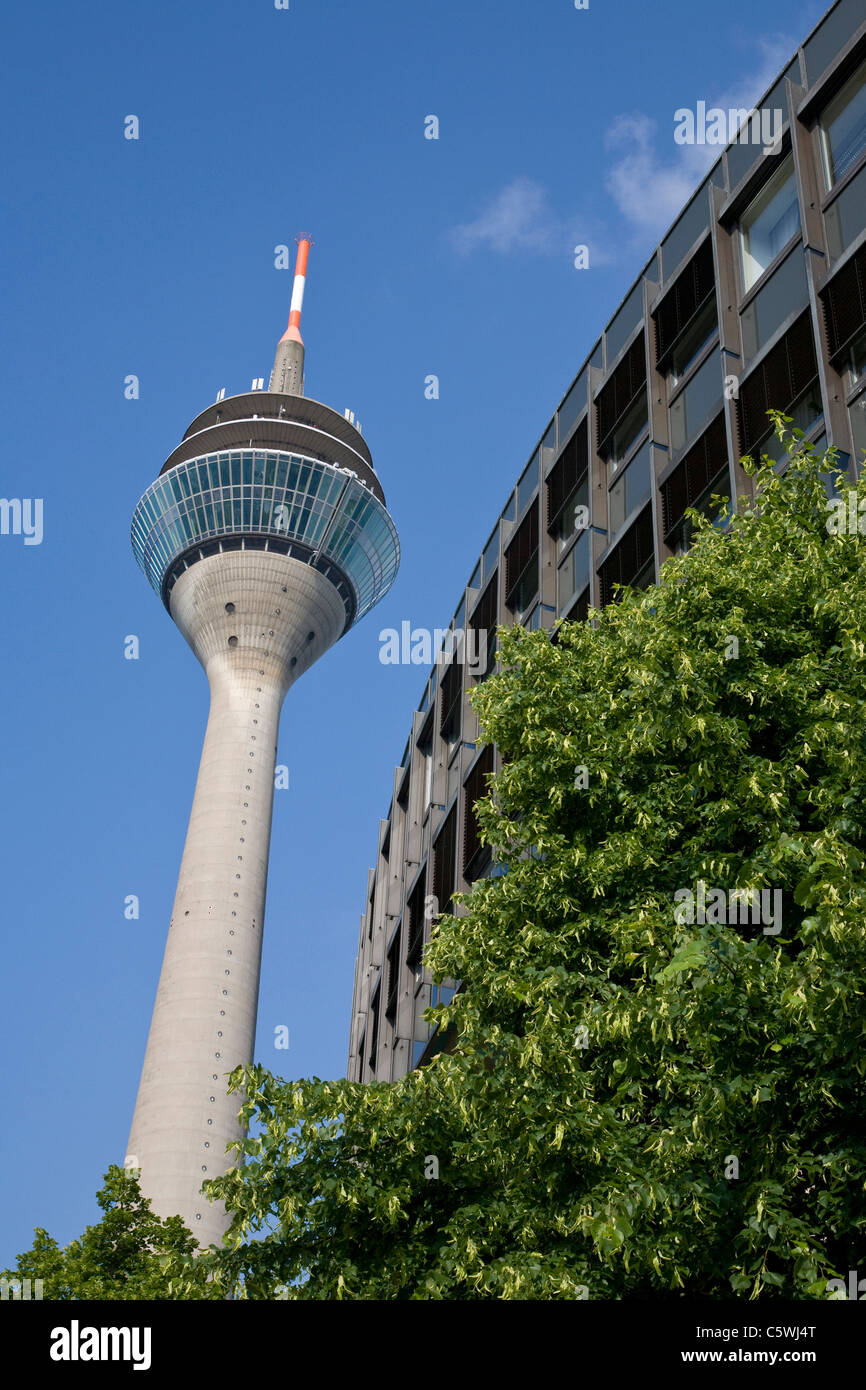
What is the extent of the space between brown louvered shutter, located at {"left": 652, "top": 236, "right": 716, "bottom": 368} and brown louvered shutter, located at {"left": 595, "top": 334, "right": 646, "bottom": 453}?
76 centimetres

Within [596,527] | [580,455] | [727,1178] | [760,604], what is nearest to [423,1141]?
[727,1178]

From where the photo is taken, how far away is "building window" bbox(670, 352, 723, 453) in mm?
26625

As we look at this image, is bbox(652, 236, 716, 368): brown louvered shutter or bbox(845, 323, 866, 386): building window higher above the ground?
bbox(652, 236, 716, 368): brown louvered shutter

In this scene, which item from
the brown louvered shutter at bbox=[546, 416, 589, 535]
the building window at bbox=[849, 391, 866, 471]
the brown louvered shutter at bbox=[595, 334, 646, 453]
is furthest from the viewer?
the brown louvered shutter at bbox=[546, 416, 589, 535]

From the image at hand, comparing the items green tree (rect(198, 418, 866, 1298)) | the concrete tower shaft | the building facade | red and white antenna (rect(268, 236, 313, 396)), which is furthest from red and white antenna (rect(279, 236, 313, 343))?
green tree (rect(198, 418, 866, 1298))

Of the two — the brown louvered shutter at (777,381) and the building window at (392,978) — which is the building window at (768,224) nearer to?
the brown louvered shutter at (777,381)

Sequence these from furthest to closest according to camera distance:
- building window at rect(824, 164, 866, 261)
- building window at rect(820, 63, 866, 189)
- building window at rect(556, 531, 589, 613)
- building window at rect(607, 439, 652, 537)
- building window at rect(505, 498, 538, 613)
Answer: building window at rect(505, 498, 538, 613), building window at rect(556, 531, 589, 613), building window at rect(607, 439, 652, 537), building window at rect(820, 63, 866, 189), building window at rect(824, 164, 866, 261)

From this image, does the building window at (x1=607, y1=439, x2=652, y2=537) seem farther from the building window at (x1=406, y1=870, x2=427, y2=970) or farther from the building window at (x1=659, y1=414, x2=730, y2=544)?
the building window at (x1=406, y1=870, x2=427, y2=970)

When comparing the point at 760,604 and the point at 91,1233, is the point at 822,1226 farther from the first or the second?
the point at 91,1233

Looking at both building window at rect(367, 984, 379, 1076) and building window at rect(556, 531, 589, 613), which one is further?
building window at rect(367, 984, 379, 1076)

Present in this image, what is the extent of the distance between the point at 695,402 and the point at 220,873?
5026 cm

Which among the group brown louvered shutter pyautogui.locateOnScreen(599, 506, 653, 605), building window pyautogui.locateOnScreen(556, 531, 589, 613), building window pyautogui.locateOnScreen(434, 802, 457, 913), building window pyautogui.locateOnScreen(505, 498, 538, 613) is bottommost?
building window pyautogui.locateOnScreen(434, 802, 457, 913)
